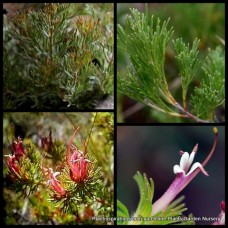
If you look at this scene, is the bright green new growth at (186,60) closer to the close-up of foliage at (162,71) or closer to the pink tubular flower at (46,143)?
the close-up of foliage at (162,71)

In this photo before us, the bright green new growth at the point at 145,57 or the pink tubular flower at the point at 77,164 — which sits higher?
the bright green new growth at the point at 145,57

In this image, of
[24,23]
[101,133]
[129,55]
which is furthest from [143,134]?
[24,23]

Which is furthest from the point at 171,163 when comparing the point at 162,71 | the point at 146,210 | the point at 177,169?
the point at 162,71

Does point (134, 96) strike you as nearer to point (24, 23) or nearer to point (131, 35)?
point (131, 35)

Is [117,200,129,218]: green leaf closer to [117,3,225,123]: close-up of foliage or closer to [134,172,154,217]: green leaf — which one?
[134,172,154,217]: green leaf

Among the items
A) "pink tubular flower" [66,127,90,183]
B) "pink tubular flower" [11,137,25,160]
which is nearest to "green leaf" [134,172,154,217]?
"pink tubular flower" [66,127,90,183]

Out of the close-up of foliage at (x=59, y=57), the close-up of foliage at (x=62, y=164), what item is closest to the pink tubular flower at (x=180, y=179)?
the close-up of foliage at (x=62, y=164)

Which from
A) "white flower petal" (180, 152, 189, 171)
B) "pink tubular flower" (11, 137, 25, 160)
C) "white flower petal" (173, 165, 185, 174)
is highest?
"pink tubular flower" (11, 137, 25, 160)
